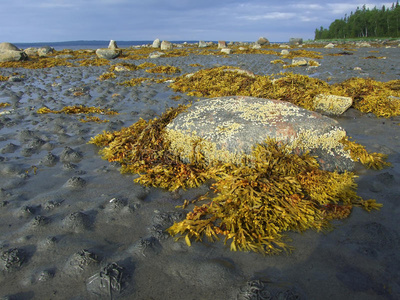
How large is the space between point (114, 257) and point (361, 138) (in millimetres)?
4729

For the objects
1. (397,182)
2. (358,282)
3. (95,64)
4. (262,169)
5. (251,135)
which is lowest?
(358,282)

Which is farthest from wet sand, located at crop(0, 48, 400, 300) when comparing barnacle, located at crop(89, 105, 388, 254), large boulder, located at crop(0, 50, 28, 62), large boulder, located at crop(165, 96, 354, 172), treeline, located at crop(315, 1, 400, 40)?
treeline, located at crop(315, 1, 400, 40)

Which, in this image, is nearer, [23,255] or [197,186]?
[23,255]

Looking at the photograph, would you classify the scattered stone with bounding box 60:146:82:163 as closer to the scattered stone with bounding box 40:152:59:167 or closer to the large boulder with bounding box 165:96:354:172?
the scattered stone with bounding box 40:152:59:167

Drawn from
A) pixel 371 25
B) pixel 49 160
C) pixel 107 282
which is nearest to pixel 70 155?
pixel 49 160

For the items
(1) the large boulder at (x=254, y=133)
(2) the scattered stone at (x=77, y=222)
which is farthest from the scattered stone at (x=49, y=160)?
(1) the large boulder at (x=254, y=133)

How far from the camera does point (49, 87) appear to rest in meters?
10.1

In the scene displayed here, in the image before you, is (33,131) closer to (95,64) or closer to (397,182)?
(397,182)

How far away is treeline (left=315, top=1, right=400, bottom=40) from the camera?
198ft

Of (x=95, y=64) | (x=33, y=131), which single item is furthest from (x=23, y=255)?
(x=95, y=64)

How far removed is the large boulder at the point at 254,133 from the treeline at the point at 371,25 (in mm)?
70426

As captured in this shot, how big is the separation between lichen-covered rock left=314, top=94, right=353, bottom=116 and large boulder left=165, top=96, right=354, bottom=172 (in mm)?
2840

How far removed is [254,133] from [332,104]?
384cm

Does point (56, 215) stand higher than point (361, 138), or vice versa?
point (361, 138)
